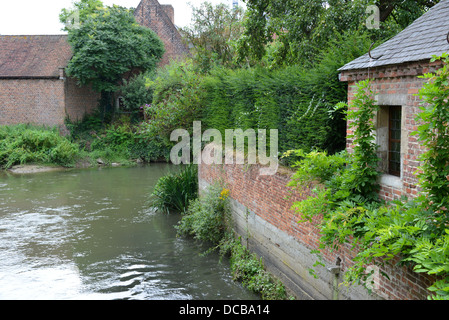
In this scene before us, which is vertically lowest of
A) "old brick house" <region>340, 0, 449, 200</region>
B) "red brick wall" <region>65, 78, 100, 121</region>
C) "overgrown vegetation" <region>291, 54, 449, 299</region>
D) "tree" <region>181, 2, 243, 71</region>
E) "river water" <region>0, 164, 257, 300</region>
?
"river water" <region>0, 164, 257, 300</region>

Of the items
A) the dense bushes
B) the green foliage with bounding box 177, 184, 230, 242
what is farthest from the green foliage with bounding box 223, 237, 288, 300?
the dense bushes

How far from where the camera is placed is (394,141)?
5973 millimetres

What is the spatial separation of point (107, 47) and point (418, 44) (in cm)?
2583

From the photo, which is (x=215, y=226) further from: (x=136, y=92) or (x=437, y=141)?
(x=136, y=92)

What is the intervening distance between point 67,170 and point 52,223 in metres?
12.5

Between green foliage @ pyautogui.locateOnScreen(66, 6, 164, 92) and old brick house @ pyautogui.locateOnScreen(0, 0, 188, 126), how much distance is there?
5.14ft

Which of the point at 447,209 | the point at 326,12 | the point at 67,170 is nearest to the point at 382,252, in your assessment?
the point at 447,209

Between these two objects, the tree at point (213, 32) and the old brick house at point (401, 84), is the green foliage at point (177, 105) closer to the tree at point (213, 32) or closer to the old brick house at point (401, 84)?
the tree at point (213, 32)

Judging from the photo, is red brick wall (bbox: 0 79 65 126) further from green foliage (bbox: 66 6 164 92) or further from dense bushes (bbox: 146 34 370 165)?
dense bushes (bbox: 146 34 370 165)

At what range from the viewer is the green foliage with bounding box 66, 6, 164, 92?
2852 centimetres

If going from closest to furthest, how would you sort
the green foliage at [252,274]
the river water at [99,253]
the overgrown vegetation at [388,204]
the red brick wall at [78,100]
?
1. the overgrown vegetation at [388,204]
2. the green foliage at [252,274]
3. the river water at [99,253]
4. the red brick wall at [78,100]

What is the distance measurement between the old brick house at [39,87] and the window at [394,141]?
24944 millimetres

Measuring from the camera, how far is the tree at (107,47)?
2853 centimetres

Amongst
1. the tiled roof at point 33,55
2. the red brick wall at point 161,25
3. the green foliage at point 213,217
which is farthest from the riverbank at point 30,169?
the green foliage at point 213,217
